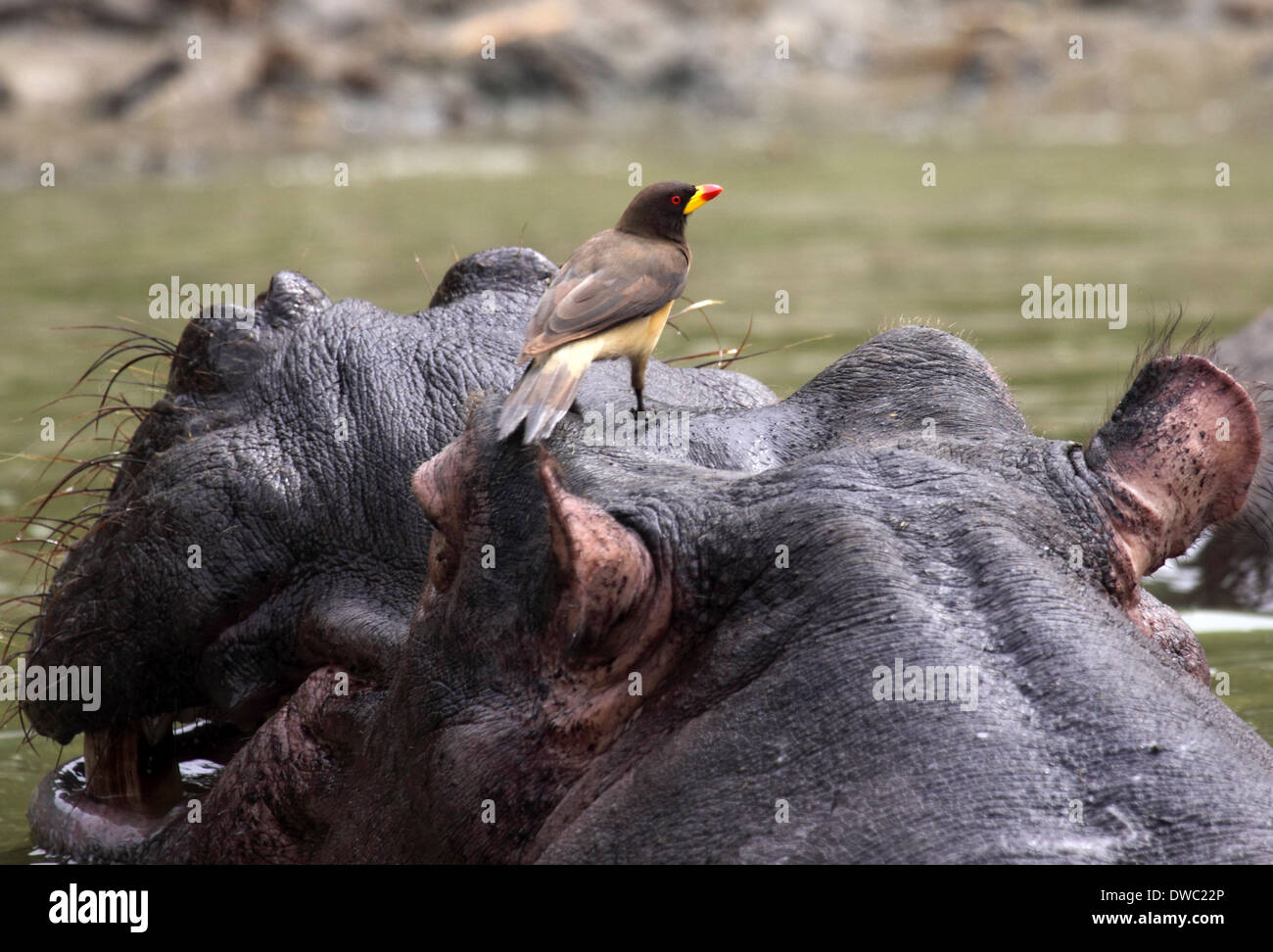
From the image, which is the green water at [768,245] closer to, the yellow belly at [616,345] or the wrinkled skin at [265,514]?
the wrinkled skin at [265,514]

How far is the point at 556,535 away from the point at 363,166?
18322 millimetres

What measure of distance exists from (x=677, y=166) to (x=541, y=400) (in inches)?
669

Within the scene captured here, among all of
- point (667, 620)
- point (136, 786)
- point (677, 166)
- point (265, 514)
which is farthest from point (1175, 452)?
point (677, 166)

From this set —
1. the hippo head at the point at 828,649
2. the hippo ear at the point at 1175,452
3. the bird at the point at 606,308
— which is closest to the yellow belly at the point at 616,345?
the bird at the point at 606,308

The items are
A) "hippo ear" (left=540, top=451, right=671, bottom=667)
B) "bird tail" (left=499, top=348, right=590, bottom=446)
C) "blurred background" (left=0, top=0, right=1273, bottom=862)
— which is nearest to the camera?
"hippo ear" (left=540, top=451, right=671, bottom=667)

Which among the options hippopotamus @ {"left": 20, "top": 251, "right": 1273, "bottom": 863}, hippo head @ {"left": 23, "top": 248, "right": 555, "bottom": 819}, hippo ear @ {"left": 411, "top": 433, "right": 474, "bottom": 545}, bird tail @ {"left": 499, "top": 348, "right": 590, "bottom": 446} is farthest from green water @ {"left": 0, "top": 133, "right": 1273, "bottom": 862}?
bird tail @ {"left": 499, "top": 348, "right": 590, "bottom": 446}

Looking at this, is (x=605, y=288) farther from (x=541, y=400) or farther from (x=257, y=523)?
(x=257, y=523)

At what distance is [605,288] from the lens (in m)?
2.75

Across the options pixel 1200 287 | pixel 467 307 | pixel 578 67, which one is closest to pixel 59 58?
pixel 578 67

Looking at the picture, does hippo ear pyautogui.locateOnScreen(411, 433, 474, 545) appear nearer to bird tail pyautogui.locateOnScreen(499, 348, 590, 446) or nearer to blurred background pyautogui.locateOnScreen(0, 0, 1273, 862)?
bird tail pyautogui.locateOnScreen(499, 348, 590, 446)

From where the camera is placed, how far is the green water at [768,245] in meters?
8.40

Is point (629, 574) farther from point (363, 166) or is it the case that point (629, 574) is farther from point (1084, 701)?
point (363, 166)

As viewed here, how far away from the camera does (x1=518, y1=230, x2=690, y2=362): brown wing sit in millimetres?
2623

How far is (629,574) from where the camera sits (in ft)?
7.14
